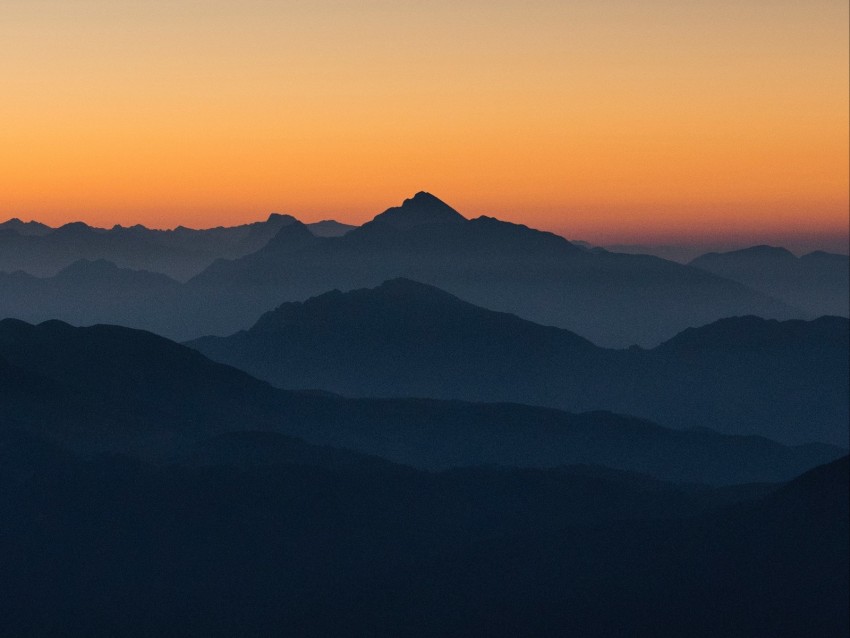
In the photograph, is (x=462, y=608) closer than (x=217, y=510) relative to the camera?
Yes

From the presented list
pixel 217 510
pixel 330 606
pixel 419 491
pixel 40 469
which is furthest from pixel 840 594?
pixel 40 469

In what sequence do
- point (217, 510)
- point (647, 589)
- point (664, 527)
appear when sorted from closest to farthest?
1. point (647, 589)
2. point (664, 527)
3. point (217, 510)

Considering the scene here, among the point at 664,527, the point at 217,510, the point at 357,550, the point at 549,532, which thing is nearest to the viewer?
the point at 664,527

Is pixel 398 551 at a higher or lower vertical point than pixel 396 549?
lower

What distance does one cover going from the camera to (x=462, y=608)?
132 m

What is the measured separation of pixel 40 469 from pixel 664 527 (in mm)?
90356

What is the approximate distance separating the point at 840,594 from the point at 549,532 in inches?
1599

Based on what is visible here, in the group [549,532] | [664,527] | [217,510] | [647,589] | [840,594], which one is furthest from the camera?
[217,510]

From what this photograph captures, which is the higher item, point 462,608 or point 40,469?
point 40,469

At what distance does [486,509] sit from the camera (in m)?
177

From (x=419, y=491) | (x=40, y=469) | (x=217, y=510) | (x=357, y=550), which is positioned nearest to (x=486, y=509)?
(x=419, y=491)

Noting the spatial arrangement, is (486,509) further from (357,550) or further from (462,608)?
(462,608)

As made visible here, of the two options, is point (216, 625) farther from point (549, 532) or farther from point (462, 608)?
point (549, 532)

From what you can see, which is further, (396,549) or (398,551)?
(396,549)
